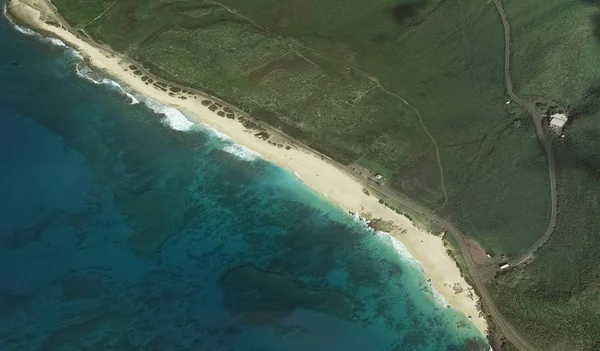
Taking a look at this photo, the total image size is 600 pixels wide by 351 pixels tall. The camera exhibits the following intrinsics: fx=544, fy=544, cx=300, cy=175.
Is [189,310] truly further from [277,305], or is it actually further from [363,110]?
[363,110]

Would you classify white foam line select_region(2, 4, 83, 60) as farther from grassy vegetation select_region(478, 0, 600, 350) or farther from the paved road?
grassy vegetation select_region(478, 0, 600, 350)

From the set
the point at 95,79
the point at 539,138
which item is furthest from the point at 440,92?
the point at 95,79

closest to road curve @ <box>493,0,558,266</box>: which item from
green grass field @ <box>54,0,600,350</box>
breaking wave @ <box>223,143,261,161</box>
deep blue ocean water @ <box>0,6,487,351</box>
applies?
green grass field @ <box>54,0,600,350</box>

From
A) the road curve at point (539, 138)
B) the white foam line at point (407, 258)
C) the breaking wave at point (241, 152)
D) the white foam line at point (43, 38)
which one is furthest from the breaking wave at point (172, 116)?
the road curve at point (539, 138)

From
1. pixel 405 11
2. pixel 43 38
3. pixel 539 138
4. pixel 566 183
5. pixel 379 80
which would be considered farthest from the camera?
pixel 405 11

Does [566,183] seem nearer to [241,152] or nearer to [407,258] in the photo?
[407,258]

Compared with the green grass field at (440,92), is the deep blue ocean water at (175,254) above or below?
below

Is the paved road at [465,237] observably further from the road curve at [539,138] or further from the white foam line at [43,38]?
the white foam line at [43,38]

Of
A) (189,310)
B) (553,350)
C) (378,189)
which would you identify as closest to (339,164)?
(378,189)
